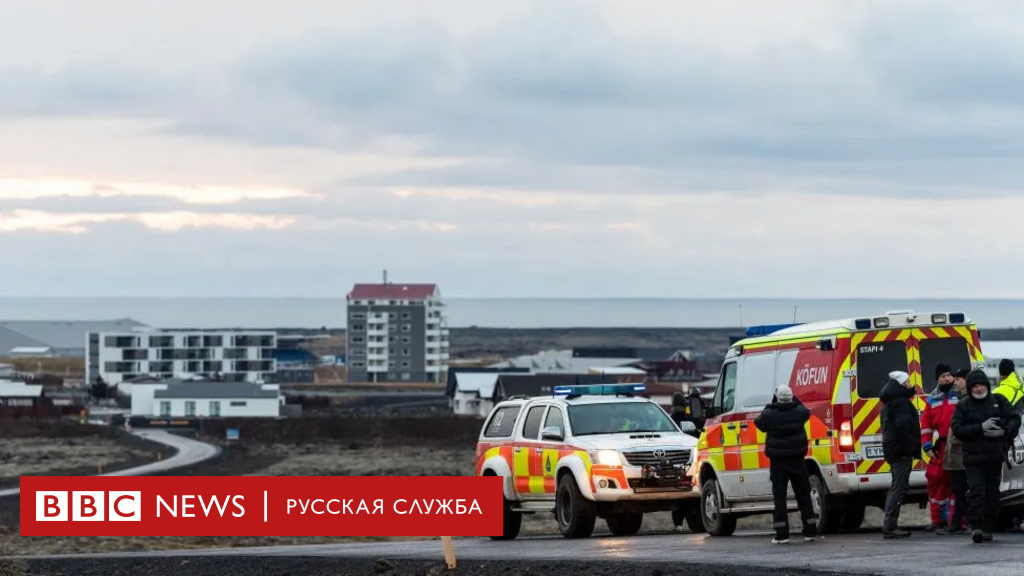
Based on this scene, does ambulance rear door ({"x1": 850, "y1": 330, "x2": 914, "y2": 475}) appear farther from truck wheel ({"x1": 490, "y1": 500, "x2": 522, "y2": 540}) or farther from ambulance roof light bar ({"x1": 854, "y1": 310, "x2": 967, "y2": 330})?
truck wheel ({"x1": 490, "y1": 500, "x2": 522, "y2": 540})

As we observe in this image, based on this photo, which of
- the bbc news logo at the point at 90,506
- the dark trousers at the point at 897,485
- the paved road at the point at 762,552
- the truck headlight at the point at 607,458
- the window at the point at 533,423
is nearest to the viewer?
the paved road at the point at 762,552

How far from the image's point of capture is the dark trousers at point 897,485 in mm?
20266

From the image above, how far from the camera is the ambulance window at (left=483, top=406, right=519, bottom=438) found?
26803 mm

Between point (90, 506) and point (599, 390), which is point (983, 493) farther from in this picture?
point (90, 506)

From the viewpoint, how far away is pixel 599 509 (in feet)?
80.7

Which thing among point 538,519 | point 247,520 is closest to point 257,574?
point 247,520

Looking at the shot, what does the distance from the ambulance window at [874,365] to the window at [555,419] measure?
5.42 meters

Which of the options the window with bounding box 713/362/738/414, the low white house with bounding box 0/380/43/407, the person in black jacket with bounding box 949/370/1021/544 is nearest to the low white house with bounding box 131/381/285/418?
the low white house with bounding box 0/380/43/407

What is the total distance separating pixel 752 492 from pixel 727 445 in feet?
3.09

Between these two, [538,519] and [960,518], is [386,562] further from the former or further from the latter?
[538,519]

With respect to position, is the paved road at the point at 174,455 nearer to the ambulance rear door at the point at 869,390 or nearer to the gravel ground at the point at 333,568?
the gravel ground at the point at 333,568

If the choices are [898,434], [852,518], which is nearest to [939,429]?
[898,434]

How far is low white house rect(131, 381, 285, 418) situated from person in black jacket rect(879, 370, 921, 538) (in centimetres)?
12886

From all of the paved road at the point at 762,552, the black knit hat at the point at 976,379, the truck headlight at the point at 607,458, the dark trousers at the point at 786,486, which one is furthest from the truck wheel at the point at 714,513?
the black knit hat at the point at 976,379
